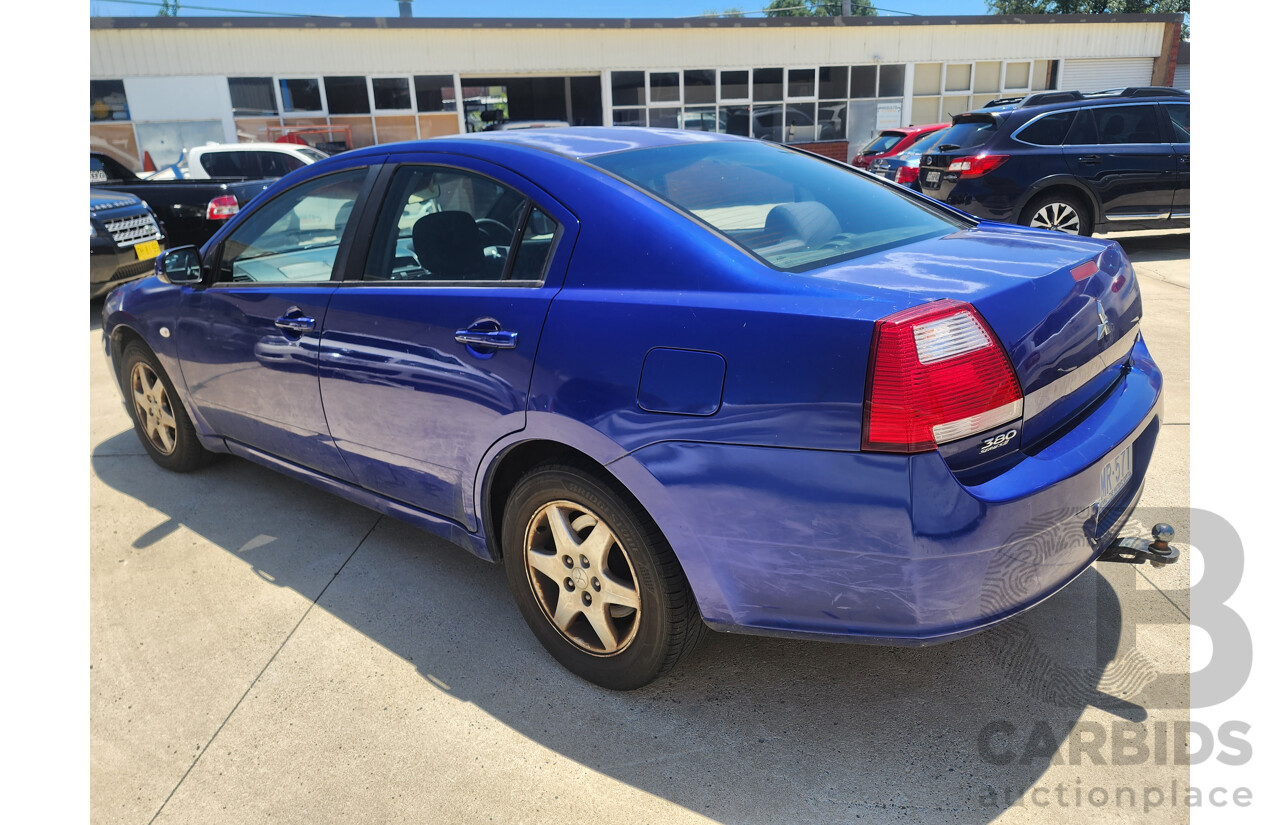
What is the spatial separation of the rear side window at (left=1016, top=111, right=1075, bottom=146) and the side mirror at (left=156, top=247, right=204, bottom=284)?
26.8 ft

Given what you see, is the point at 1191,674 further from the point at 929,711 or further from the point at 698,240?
the point at 698,240

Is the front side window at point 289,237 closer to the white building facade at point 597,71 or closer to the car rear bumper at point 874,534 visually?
the car rear bumper at point 874,534

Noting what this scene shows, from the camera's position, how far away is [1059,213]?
9.02 metres

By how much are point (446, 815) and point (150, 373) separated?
313 centimetres

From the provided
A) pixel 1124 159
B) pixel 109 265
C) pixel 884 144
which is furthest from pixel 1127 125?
pixel 109 265

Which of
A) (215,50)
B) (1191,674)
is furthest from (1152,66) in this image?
(1191,674)

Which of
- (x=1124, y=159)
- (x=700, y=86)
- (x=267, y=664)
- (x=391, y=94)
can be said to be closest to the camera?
(x=267, y=664)

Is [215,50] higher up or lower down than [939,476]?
higher up

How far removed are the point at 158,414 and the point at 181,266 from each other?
983mm

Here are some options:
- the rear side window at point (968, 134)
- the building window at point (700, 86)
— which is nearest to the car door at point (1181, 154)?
the rear side window at point (968, 134)

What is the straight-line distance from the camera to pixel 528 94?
1058 inches

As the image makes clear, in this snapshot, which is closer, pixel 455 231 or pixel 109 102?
pixel 455 231

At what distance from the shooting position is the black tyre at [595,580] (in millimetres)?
2252

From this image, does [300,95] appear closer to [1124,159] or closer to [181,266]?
[1124,159]
